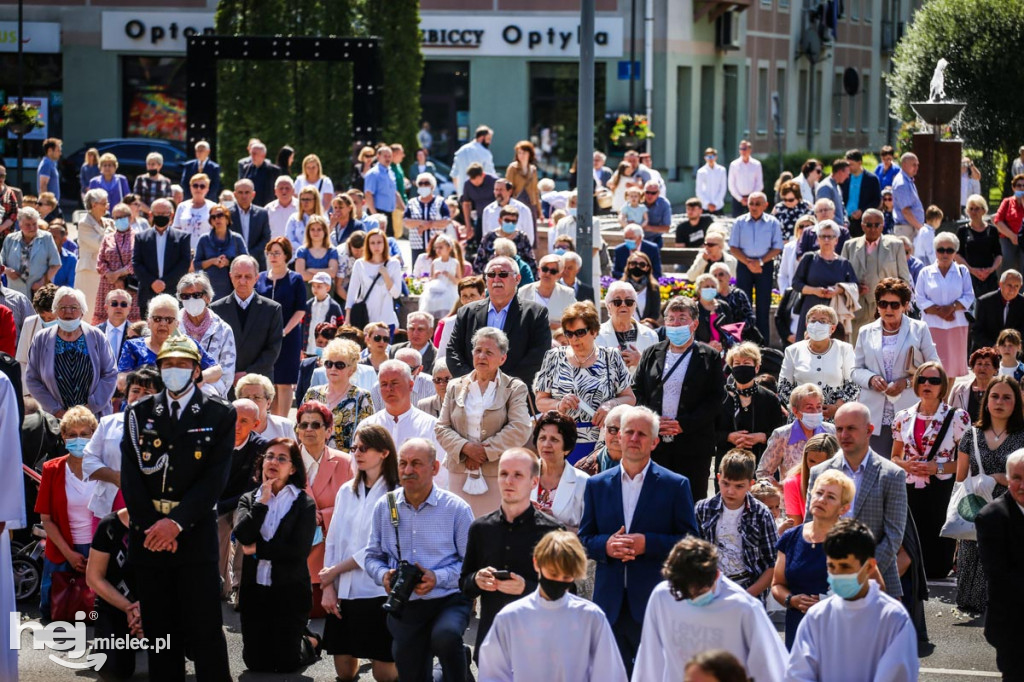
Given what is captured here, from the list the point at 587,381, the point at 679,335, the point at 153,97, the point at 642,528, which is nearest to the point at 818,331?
the point at 679,335

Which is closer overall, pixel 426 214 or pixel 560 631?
pixel 560 631

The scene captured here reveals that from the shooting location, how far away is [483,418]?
10570 millimetres

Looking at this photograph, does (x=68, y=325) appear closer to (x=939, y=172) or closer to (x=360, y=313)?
(x=360, y=313)

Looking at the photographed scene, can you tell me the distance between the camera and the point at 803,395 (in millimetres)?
11266

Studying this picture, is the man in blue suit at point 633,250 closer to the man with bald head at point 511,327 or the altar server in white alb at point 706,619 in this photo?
the man with bald head at point 511,327

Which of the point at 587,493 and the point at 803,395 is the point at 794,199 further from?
the point at 587,493

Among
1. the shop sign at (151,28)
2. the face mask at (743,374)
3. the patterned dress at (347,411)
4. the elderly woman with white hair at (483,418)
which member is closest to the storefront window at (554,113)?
the shop sign at (151,28)

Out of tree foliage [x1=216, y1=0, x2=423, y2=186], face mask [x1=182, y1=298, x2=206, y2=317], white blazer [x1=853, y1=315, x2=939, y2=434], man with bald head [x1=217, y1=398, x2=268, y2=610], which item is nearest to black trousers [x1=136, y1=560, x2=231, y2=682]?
man with bald head [x1=217, y1=398, x2=268, y2=610]

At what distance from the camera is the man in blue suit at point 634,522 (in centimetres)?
862

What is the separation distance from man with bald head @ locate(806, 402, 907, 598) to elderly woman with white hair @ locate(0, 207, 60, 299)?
10.7 meters

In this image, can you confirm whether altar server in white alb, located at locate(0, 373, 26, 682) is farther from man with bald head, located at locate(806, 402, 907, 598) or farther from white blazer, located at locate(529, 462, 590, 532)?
man with bald head, located at locate(806, 402, 907, 598)

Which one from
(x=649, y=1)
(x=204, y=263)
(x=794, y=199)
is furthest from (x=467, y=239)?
(x=649, y=1)

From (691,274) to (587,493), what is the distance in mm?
8877

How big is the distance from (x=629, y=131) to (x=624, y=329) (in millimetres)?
25998
